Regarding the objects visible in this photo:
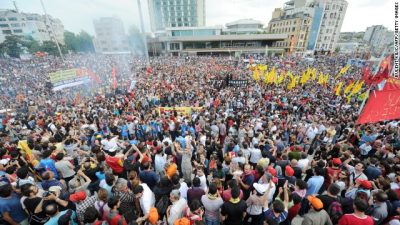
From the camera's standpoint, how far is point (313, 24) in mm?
57469

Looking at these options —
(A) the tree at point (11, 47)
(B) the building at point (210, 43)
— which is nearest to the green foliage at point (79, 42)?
(A) the tree at point (11, 47)

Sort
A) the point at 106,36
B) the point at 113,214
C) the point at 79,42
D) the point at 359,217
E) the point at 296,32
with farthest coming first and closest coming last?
1. the point at 106,36
2. the point at 79,42
3. the point at 296,32
4. the point at 113,214
5. the point at 359,217

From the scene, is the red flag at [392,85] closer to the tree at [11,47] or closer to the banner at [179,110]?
the banner at [179,110]

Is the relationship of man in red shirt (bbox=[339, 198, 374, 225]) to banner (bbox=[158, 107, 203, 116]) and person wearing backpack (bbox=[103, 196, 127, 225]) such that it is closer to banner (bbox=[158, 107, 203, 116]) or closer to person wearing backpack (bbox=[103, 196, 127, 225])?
person wearing backpack (bbox=[103, 196, 127, 225])

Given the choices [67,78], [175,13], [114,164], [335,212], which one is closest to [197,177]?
[114,164]

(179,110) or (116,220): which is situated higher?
(116,220)

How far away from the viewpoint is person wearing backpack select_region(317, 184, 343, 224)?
10.0ft

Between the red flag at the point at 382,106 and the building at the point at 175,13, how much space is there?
89165 millimetres

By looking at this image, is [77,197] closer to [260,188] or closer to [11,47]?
[260,188]

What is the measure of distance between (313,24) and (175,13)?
5436 cm

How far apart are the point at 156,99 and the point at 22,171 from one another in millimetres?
10991

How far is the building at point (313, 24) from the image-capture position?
57.1 metres

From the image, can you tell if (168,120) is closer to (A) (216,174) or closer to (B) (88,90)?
(A) (216,174)

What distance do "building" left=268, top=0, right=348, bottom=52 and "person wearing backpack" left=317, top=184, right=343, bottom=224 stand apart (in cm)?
6265
